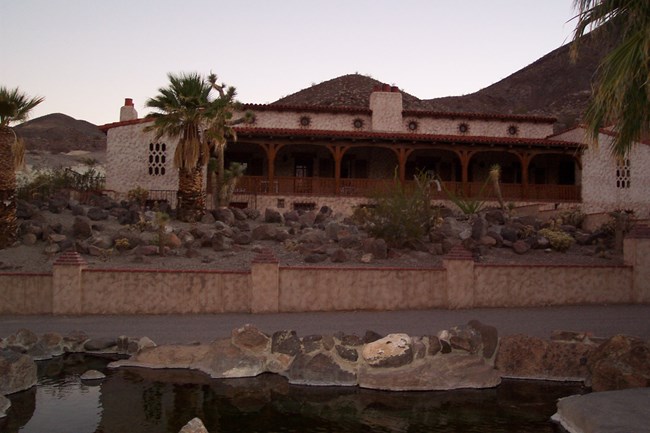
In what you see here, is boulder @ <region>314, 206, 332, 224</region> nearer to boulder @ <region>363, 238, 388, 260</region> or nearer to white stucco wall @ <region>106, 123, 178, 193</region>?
boulder @ <region>363, 238, 388, 260</region>

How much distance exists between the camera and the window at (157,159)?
3244cm

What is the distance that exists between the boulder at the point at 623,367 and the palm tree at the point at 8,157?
759 inches

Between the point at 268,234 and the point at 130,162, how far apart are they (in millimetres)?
10966

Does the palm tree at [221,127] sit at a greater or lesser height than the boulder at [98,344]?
greater

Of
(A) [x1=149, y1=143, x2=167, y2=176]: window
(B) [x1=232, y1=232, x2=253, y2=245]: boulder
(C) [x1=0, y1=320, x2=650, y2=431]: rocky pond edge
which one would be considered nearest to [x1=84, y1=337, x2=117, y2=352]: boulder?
(C) [x1=0, y1=320, x2=650, y2=431]: rocky pond edge

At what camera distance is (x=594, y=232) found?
1026 inches

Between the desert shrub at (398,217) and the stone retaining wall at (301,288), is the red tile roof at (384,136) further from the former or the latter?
the stone retaining wall at (301,288)

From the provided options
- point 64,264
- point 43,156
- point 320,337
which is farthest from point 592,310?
point 43,156

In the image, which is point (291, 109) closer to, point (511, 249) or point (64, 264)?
point (511, 249)

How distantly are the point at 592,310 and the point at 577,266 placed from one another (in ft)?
4.65

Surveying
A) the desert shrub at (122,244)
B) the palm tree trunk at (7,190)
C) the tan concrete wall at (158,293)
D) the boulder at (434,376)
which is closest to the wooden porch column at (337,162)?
the desert shrub at (122,244)

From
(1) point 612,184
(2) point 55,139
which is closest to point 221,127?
(1) point 612,184

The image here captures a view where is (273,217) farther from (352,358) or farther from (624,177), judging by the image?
(624,177)

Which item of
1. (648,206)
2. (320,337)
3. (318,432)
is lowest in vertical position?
(318,432)
